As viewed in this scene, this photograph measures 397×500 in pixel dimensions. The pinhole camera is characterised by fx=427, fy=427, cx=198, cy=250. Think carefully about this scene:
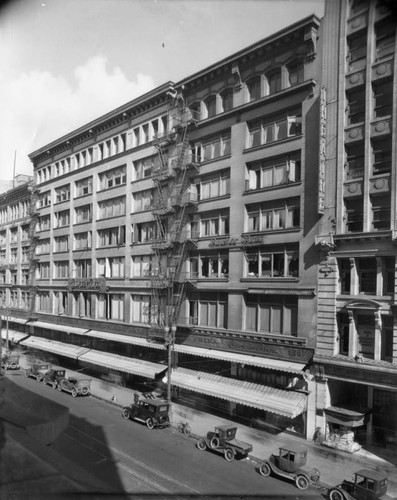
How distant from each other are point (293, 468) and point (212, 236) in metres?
17.7

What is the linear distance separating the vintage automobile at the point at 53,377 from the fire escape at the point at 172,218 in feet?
29.1

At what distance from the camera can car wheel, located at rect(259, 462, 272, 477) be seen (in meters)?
20.8

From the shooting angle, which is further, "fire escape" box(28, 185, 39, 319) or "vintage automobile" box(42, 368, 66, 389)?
"fire escape" box(28, 185, 39, 319)

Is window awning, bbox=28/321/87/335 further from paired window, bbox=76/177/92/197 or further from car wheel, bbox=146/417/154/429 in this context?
car wheel, bbox=146/417/154/429

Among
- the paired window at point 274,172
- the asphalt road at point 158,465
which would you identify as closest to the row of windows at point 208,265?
the paired window at point 274,172

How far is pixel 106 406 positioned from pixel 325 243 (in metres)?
20.6

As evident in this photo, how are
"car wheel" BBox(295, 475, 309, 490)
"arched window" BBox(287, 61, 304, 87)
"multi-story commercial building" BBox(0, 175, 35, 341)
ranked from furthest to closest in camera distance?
"multi-story commercial building" BBox(0, 175, 35, 341) < "arched window" BBox(287, 61, 304, 87) < "car wheel" BBox(295, 475, 309, 490)

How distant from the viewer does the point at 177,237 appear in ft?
117

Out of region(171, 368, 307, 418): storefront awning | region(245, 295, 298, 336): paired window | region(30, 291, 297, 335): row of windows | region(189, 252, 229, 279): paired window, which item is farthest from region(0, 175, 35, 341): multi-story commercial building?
region(245, 295, 298, 336): paired window

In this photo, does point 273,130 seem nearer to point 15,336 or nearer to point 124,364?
point 124,364

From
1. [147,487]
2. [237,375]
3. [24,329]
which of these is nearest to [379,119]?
[237,375]

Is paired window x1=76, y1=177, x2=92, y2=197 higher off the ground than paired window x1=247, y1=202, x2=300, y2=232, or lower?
higher

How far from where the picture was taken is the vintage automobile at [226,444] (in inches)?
890

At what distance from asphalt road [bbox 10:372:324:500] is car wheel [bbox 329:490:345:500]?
0.84 m
